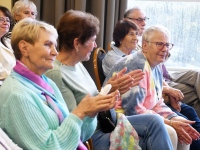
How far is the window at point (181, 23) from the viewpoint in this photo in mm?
3480

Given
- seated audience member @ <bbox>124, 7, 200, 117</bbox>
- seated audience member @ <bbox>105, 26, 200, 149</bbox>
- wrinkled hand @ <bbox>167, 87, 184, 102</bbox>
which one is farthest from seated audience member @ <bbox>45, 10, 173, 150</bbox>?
seated audience member @ <bbox>124, 7, 200, 117</bbox>

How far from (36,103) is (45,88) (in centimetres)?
14

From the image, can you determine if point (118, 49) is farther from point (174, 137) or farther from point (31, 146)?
point (31, 146)

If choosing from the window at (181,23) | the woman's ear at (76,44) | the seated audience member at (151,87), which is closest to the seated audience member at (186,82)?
the window at (181,23)

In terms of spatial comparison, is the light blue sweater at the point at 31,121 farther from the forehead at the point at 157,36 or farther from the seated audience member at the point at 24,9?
the seated audience member at the point at 24,9

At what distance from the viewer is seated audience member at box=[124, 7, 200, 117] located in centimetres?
286

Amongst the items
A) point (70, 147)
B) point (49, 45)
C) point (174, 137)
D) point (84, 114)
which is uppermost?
point (49, 45)

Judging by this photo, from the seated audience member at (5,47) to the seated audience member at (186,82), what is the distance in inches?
40.6

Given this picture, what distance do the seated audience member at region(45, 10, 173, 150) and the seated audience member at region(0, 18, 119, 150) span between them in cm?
21

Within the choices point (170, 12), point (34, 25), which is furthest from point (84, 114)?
point (170, 12)

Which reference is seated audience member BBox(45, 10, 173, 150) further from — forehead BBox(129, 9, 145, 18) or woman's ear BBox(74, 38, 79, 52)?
forehead BBox(129, 9, 145, 18)

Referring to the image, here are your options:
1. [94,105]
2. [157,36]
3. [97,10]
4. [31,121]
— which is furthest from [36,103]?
[97,10]

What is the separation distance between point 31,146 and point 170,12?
262 cm

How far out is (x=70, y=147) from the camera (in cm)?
133
